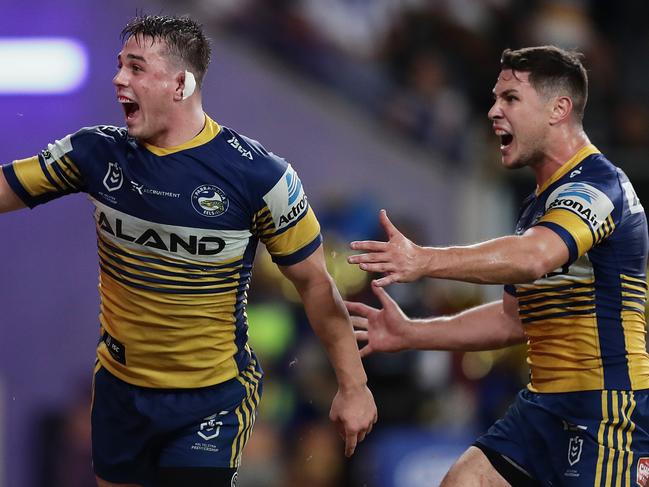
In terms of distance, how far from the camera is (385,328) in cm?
566

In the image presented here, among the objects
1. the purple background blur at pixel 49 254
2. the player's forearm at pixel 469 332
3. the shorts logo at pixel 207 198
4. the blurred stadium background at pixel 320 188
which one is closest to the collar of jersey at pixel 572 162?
the player's forearm at pixel 469 332

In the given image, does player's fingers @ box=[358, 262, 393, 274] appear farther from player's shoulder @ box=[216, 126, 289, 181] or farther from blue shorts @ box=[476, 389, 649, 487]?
blue shorts @ box=[476, 389, 649, 487]

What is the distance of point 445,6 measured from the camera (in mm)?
14656

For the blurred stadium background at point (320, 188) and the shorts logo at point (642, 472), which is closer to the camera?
the shorts logo at point (642, 472)

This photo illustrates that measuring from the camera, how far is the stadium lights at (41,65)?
10.1 meters

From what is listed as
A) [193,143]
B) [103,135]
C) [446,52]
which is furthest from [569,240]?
[446,52]

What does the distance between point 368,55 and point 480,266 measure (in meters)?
9.41

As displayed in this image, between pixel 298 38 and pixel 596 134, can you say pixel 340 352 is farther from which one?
pixel 596 134

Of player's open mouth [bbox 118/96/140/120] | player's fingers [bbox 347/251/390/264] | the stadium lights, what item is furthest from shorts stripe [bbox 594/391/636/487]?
the stadium lights

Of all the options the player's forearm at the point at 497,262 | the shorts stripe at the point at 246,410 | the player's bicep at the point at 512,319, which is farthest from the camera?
the player's bicep at the point at 512,319

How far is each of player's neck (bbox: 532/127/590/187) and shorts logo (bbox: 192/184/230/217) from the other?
1.50 metres

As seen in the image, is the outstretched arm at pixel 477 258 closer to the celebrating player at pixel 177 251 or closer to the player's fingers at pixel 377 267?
the player's fingers at pixel 377 267

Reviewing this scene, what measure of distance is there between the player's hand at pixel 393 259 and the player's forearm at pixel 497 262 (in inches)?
3.7

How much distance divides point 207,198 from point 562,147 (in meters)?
1.62
